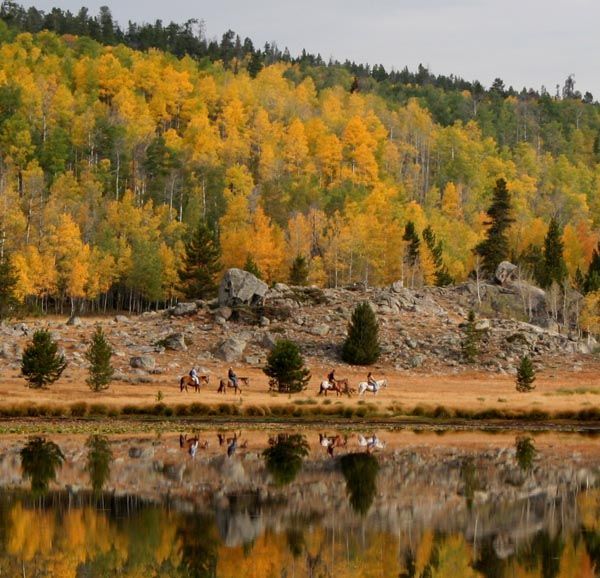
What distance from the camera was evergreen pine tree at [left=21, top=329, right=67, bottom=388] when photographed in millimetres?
58969

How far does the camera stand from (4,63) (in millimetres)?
169750

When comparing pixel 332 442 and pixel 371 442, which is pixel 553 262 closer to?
pixel 371 442

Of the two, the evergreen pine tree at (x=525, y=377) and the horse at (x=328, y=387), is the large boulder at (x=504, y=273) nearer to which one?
the evergreen pine tree at (x=525, y=377)

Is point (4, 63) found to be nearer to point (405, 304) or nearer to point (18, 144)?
point (18, 144)

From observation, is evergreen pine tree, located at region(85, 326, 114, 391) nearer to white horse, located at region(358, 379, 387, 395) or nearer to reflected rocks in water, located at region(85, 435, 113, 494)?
reflected rocks in water, located at region(85, 435, 113, 494)

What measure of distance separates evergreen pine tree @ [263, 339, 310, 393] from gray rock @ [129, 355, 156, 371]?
12.7 meters

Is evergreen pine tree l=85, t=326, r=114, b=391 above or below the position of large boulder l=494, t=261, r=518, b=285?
below

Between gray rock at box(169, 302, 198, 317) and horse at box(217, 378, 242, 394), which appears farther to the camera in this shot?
gray rock at box(169, 302, 198, 317)

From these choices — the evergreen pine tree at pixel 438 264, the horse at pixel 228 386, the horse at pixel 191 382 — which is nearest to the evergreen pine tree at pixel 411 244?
the evergreen pine tree at pixel 438 264

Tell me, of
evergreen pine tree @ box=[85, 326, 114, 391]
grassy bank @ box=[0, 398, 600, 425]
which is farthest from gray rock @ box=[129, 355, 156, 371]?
grassy bank @ box=[0, 398, 600, 425]

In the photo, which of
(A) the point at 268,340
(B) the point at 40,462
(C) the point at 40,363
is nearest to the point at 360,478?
(B) the point at 40,462

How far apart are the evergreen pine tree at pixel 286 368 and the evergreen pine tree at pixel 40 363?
11.6m

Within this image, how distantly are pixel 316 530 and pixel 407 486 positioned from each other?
23.2 ft

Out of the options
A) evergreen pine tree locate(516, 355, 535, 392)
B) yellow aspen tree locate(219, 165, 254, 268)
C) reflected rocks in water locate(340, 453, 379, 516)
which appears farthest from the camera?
yellow aspen tree locate(219, 165, 254, 268)
